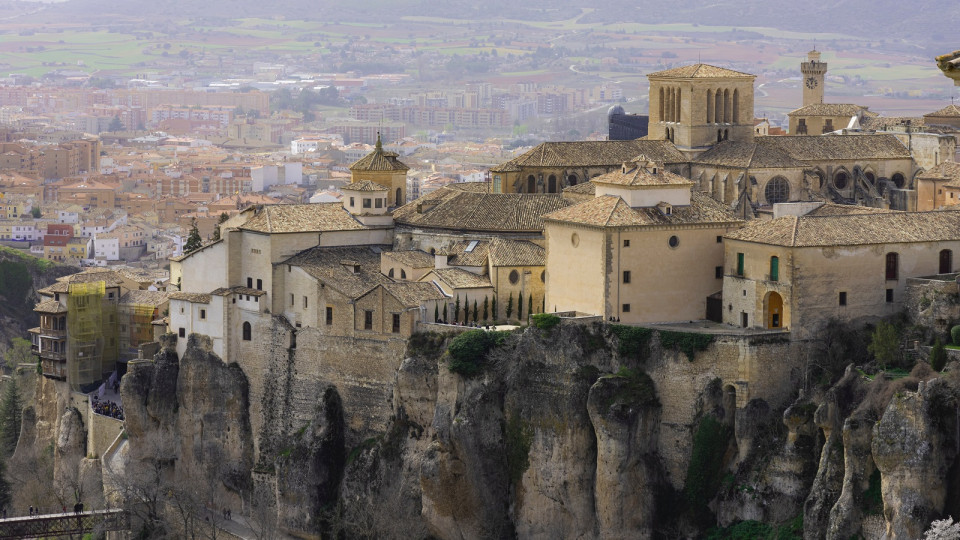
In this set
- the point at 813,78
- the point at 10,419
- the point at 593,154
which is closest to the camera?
the point at 593,154

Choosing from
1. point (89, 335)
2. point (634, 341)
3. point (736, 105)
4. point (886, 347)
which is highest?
point (736, 105)

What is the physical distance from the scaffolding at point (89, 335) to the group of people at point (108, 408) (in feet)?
4.12

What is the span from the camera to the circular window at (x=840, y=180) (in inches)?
2463

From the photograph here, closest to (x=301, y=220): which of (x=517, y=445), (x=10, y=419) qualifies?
(x=517, y=445)

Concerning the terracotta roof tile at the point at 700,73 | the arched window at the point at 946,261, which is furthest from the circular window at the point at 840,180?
the arched window at the point at 946,261

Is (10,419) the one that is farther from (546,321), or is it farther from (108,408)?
(546,321)

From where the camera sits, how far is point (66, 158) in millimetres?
160000

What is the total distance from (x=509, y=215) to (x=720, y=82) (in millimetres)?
9802

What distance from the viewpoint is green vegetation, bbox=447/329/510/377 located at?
53.2 metres

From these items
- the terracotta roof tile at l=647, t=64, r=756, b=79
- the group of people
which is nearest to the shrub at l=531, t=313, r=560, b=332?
the terracotta roof tile at l=647, t=64, r=756, b=79

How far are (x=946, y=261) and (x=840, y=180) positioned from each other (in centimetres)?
1149

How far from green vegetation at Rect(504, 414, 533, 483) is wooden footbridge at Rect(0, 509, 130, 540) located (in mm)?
12892

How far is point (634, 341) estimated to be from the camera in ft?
168

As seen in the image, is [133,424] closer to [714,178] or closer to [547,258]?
[547,258]
